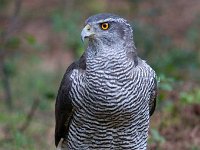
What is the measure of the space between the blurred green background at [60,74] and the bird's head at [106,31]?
4.23 ft

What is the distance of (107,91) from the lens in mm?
5750

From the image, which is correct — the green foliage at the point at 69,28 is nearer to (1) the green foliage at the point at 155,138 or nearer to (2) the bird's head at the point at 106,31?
(1) the green foliage at the point at 155,138

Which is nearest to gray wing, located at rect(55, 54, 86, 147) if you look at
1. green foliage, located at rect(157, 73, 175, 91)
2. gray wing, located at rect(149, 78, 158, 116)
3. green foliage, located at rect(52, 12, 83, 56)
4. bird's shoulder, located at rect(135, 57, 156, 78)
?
bird's shoulder, located at rect(135, 57, 156, 78)

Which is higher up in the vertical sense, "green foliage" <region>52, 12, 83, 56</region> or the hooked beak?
the hooked beak

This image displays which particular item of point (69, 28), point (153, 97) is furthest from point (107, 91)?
point (69, 28)

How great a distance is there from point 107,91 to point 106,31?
538 millimetres

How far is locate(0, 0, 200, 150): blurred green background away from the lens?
27.0 feet

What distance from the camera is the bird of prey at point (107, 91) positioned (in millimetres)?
5766

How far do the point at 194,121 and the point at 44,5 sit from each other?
1311cm

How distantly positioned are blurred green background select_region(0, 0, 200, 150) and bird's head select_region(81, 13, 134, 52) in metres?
1.29

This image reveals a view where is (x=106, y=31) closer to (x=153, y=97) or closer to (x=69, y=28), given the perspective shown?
(x=153, y=97)

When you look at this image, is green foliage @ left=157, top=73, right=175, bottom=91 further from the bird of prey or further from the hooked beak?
the hooked beak

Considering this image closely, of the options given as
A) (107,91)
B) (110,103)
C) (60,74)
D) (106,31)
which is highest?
(106,31)

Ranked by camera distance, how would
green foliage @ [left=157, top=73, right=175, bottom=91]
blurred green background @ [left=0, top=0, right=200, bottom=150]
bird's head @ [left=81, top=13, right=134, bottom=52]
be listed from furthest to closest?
blurred green background @ [left=0, top=0, right=200, bottom=150]
green foliage @ [left=157, top=73, right=175, bottom=91]
bird's head @ [left=81, top=13, right=134, bottom=52]
